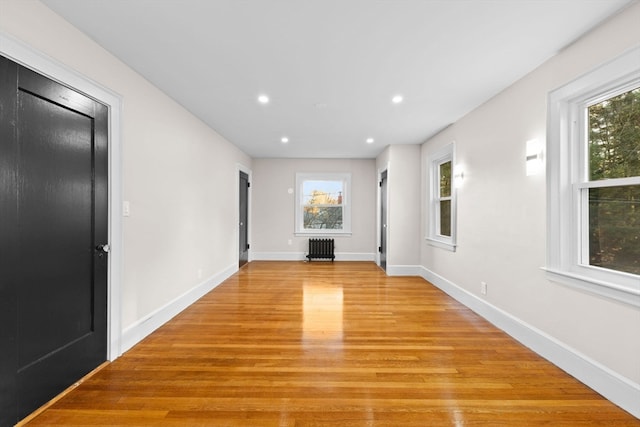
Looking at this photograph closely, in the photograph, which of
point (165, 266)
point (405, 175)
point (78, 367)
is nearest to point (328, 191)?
point (405, 175)

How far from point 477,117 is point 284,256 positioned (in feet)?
16.7

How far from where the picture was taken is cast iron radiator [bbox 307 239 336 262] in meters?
7.21

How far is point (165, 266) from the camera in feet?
10.9

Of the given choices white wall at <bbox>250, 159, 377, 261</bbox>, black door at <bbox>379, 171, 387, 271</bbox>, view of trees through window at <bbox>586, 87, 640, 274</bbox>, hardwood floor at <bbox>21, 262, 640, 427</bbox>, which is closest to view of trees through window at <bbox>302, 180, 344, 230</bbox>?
white wall at <bbox>250, 159, 377, 261</bbox>

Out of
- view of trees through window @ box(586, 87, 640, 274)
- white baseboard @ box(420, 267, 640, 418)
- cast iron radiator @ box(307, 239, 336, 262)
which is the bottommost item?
white baseboard @ box(420, 267, 640, 418)

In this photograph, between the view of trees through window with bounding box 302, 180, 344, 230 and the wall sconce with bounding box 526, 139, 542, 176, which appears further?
the view of trees through window with bounding box 302, 180, 344, 230

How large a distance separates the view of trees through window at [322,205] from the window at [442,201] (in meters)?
2.58

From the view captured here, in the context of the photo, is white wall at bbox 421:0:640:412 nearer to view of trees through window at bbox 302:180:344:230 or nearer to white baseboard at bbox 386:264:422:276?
white baseboard at bbox 386:264:422:276

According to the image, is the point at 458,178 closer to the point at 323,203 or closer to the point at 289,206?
the point at 323,203

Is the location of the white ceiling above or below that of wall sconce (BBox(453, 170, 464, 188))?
above

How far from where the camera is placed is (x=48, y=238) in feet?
6.34

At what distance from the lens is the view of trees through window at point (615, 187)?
2.00m

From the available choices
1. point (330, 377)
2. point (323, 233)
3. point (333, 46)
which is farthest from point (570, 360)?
point (323, 233)

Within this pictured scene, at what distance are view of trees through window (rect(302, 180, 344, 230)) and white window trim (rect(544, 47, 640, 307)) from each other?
5077 millimetres
